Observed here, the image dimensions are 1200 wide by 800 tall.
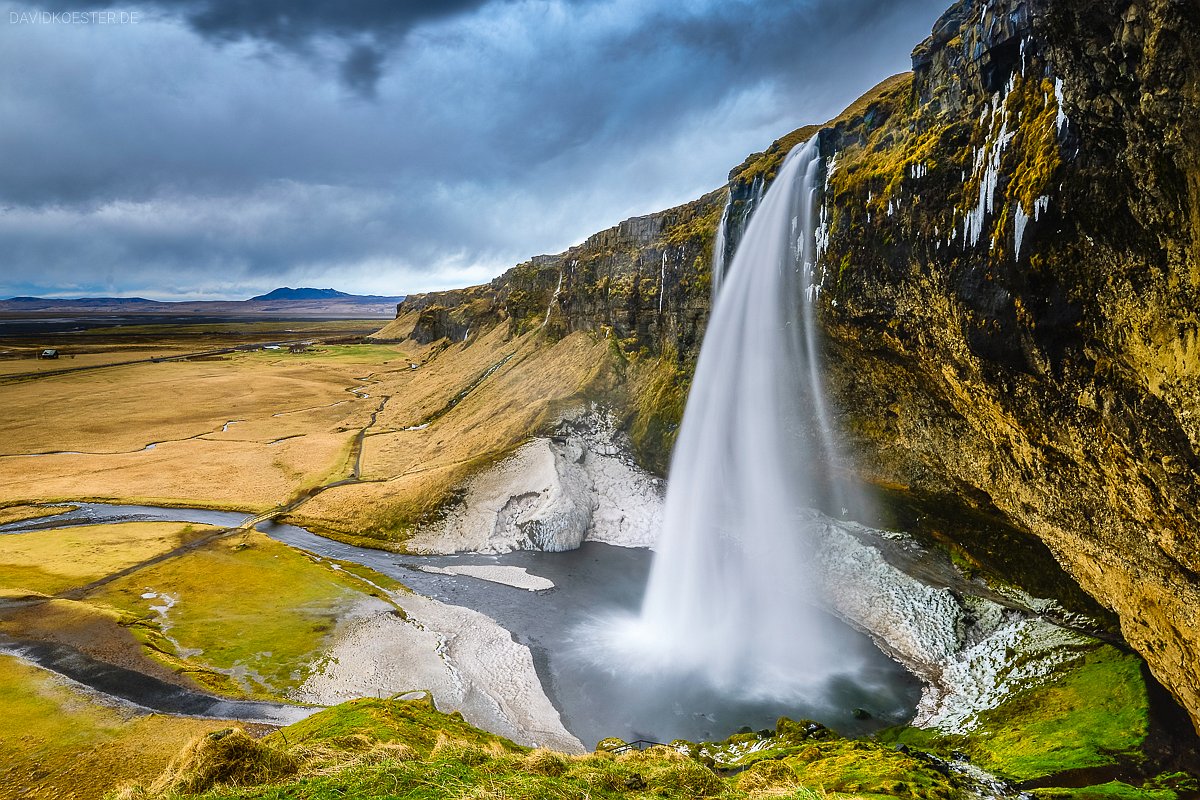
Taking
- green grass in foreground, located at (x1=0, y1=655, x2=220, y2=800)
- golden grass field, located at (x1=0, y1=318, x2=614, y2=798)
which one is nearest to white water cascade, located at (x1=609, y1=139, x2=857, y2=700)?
golden grass field, located at (x1=0, y1=318, x2=614, y2=798)

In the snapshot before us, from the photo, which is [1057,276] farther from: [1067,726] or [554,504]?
[554,504]

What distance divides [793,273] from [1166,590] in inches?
789

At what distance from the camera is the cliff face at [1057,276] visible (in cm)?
1141

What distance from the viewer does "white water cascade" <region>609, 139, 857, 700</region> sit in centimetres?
2577

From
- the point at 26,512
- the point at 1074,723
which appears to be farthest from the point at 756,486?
the point at 26,512

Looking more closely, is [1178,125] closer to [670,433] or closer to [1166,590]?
[1166,590]

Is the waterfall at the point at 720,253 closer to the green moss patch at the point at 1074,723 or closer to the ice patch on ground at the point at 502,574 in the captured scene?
the ice patch on ground at the point at 502,574

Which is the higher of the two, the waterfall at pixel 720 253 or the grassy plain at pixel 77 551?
the waterfall at pixel 720 253

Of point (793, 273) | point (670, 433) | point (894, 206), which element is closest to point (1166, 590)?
point (894, 206)

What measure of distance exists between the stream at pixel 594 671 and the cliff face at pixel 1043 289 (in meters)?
9.42

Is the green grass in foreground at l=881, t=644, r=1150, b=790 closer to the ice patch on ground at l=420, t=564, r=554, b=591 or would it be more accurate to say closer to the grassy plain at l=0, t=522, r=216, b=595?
the ice patch on ground at l=420, t=564, r=554, b=591

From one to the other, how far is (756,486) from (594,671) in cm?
1669

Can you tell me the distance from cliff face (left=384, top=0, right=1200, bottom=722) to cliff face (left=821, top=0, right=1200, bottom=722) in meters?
0.06

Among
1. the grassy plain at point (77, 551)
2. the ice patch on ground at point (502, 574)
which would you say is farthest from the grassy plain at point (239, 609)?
the ice patch on ground at point (502, 574)
